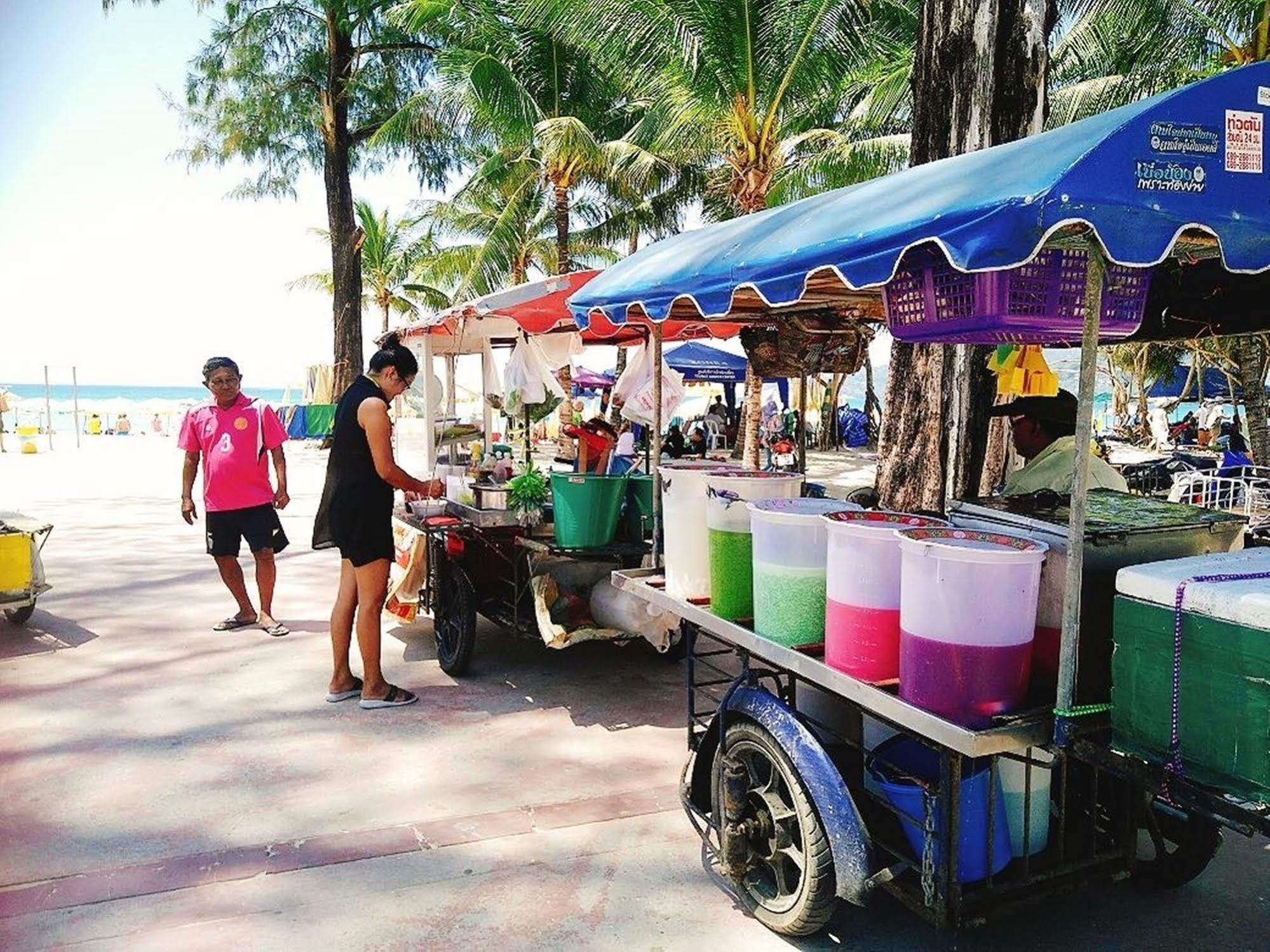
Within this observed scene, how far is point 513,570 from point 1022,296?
384 centimetres

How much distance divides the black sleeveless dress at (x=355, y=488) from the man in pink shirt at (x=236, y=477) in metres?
1.69

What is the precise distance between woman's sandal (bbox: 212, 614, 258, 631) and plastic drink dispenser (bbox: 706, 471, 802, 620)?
458 centimetres

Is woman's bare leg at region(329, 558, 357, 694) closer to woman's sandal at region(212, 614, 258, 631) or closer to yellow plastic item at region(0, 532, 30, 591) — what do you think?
woman's sandal at region(212, 614, 258, 631)

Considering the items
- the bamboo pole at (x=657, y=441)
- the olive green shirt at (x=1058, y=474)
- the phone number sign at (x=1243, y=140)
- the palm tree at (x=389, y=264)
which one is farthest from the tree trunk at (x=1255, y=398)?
the palm tree at (x=389, y=264)

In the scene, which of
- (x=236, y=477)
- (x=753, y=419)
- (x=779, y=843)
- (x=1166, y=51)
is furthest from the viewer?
(x=1166, y=51)

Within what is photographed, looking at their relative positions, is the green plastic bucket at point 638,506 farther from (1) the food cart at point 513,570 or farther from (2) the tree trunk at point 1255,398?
(2) the tree trunk at point 1255,398

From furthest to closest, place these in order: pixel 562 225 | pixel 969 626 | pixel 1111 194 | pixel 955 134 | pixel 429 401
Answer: pixel 562 225 < pixel 429 401 < pixel 955 134 < pixel 969 626 < pixel 1111 194

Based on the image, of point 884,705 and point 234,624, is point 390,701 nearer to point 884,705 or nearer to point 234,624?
point 234,624

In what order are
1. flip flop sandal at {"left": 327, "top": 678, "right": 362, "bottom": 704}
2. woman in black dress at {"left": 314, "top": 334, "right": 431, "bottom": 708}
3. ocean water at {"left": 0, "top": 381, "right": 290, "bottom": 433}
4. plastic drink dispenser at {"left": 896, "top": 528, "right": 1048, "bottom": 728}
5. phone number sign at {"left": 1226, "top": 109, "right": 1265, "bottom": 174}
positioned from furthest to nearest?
1. ocean water at {"left": 0, "top": 381, "right": 290, "bottom": 433}
2. flip flop sandal at {"left": 327, "top": 678, "right": 362, "bottom": 704}
3. woman in black dress at {"left": 314, "top": 334, "right": 431, "bottom": 708}
4. plastic drink dispenser at {"left": 896, "top": 528, "right": 1048, "bottom": 728}
5. phone number sign at {"left": 1226, "top": 109, "right": 1265, "bottom": 174}

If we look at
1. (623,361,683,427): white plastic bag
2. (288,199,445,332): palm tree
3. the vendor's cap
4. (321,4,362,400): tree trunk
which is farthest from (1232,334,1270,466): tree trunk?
(288,199,445,332): palm tree

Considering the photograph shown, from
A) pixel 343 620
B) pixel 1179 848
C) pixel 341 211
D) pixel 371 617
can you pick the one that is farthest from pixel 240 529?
pixel 341 211

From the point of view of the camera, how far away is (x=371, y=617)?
5.07m

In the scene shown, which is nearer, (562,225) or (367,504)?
(367,504)

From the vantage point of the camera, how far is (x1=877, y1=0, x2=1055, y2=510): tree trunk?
570 centimetres
